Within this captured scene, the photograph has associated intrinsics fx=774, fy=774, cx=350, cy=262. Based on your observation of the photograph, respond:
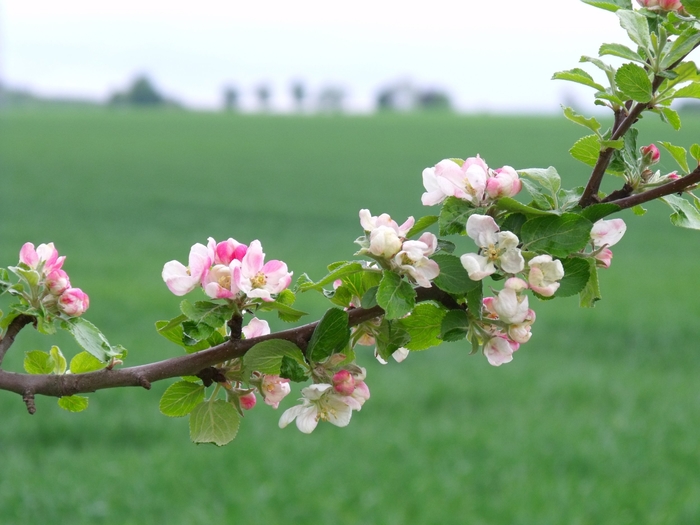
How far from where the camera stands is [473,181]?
0.72 meters

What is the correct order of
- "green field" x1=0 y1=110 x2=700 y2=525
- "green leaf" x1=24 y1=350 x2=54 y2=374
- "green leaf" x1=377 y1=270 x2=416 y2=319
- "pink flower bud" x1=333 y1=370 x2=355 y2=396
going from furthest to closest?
"green field" x1=0 y1=110 x2=700 y2=525, "green leaf" x1=24 y1=350 x2=54 y2=374, "pink flower bud" x1=333 y1=370 x2=355 y2=396, "green leaf" x1=377 y1=270 x2=416 y2=319

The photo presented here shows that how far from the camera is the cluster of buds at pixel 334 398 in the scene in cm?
77

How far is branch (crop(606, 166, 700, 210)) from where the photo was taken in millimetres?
738

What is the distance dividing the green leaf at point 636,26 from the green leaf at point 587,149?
0.36ft

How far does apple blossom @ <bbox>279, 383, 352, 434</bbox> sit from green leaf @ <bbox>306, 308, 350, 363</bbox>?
0.05 m

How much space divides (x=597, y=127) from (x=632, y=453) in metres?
6.16

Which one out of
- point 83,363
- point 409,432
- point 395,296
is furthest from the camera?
point 409,432

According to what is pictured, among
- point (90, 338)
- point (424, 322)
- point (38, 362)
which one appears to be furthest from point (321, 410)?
point (38, 362)

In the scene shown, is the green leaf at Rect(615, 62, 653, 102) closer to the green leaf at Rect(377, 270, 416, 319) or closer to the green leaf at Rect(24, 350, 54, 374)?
the green leaf at Rect(377, 270, 416, 319)

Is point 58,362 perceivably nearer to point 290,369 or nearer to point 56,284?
point 56,284

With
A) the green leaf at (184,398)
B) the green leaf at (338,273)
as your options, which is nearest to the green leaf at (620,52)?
the green leaf at (338,273)

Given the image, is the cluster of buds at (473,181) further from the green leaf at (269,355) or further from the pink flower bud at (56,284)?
the pink flower bud at (56,284)

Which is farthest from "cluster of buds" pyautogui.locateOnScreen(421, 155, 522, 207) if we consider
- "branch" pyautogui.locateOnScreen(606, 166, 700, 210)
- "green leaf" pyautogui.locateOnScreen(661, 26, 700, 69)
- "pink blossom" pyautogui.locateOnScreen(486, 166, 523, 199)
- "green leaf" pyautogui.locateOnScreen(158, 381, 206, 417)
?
"green leaf" pyautogui.locateOnScreen(158, 381, 206, 417)

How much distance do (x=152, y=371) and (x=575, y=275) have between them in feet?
1.30
